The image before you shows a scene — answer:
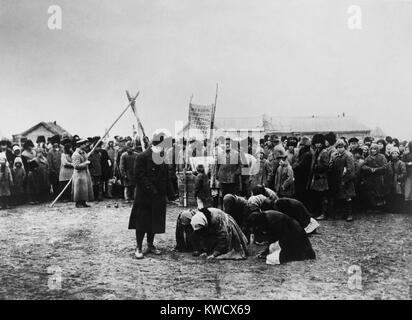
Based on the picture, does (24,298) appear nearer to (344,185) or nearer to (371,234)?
Answer: (371,234)

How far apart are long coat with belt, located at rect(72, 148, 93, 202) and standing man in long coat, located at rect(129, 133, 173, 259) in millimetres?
5493

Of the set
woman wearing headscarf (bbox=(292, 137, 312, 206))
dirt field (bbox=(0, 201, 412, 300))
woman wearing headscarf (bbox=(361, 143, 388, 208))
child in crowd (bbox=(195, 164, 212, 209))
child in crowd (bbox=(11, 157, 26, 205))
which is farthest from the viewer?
child in crowd (bbox=(11, 157, 26, 205))

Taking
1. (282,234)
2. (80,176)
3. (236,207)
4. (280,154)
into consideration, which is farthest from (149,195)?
(80,176)

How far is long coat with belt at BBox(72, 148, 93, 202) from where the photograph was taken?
476 inches

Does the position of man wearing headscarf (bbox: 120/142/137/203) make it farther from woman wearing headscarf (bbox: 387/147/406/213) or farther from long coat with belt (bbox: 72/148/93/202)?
woman wearing headscarf (bbox: 387/147/406/213)

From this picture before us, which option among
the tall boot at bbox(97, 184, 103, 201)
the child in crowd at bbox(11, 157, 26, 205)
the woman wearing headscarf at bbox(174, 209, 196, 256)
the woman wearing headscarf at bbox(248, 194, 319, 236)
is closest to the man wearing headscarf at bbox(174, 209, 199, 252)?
the woman wearing headscarf at bbox(174, 209, 196, 256)

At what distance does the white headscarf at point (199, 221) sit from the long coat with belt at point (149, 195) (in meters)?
0.60

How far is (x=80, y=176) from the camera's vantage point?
1221cm

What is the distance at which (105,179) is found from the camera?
46.2ft

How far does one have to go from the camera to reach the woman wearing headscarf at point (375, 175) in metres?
10.5

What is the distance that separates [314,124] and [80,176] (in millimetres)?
37721

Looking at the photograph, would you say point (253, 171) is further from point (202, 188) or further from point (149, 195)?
point (149, 195)

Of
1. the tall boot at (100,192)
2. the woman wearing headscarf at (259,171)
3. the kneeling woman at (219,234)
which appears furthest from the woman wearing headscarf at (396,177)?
the tall boot at (100,192)
